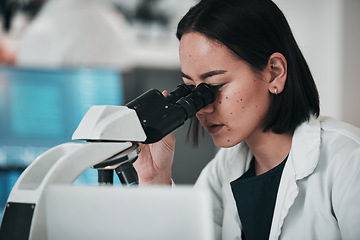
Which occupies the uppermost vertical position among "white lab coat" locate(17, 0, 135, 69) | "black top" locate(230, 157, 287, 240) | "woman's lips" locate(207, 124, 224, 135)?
"white lab coat" locate(17, 0, 135, 69)

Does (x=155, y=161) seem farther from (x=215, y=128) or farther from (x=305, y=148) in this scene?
(x=305, y=148)

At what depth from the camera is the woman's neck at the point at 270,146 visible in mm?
1165

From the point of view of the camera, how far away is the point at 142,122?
0.77 metres

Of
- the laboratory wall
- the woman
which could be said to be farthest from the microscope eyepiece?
the laboratory wall

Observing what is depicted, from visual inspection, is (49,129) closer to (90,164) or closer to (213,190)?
(213,190)

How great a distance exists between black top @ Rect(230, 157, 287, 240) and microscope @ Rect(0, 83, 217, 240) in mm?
414

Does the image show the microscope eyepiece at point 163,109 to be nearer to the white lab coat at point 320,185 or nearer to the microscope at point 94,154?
the microscope at point 94,154

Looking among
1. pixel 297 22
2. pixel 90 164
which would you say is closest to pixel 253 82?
pixel 90 164

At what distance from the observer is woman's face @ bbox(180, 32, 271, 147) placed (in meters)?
0.99

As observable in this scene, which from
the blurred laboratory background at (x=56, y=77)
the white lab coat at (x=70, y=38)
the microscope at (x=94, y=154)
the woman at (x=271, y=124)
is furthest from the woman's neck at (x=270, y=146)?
the white lab coat at (x=70, y=38)

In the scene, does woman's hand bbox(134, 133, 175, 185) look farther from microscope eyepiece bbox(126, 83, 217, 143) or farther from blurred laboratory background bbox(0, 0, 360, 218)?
blurred laboratory background bbox(0, 0, 360, 218)

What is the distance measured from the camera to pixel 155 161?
1.20 m

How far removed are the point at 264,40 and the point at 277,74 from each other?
0.11m

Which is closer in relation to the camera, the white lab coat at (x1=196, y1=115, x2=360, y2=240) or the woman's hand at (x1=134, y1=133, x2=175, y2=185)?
the white lab coat at (x1=196, y1=115, x2=360, y2=240)
